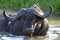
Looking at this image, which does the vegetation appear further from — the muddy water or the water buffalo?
the water buffalo

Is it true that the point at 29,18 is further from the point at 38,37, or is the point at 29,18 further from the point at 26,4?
the point at 26,4

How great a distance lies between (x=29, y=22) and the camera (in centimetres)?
1041

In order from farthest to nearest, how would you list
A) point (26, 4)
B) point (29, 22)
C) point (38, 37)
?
point (26, 4) < point (38, 37) < point (29, 22)

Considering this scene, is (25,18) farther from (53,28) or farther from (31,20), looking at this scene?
(53,28)

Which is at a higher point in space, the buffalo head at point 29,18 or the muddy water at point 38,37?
the buffalo head at point 29,18

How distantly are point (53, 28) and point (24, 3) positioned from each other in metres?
5.25

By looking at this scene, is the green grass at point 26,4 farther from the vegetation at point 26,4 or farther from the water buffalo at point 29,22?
the water buffalo at point 29,22

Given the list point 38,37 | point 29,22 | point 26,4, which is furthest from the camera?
point 26,4

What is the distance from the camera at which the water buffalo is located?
10430mm

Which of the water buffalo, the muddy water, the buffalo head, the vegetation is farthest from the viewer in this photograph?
the vegetation

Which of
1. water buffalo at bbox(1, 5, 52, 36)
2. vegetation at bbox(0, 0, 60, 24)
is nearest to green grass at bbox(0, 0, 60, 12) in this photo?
vegetation at bbox(0, 0, 60, 24)

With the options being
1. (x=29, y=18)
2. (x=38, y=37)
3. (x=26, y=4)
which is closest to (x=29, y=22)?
(x=29, y=18)

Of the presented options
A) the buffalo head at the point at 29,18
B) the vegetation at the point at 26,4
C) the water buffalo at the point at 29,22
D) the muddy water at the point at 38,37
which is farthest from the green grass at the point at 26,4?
the buffalo head at the point at 29,18

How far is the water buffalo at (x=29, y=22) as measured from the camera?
411 inches
